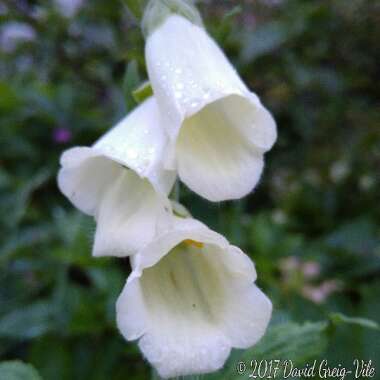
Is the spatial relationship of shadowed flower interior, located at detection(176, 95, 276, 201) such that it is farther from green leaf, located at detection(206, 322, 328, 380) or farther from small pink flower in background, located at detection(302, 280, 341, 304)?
small pink flower in background, located at detection(302, 280, 341, 304)

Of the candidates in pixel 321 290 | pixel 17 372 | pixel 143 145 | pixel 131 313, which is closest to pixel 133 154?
pixel 143 145

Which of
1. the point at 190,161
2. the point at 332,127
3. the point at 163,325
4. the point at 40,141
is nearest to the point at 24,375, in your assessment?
the point at 163,325

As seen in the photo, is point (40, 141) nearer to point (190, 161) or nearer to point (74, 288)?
point (74, 288)

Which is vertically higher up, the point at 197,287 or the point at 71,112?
the point at 197,287

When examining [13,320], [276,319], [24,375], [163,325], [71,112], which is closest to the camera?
[163,325]

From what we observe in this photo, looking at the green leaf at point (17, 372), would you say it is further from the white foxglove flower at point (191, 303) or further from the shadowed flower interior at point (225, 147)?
the shadowed flower interior at point (225, 147)

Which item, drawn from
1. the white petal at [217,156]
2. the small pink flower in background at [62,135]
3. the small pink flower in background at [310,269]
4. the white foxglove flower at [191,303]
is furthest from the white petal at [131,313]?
the small pink flower in background at [62,135]

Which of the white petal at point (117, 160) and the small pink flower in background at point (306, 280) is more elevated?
Answer: the white petal at point (117, 160)
